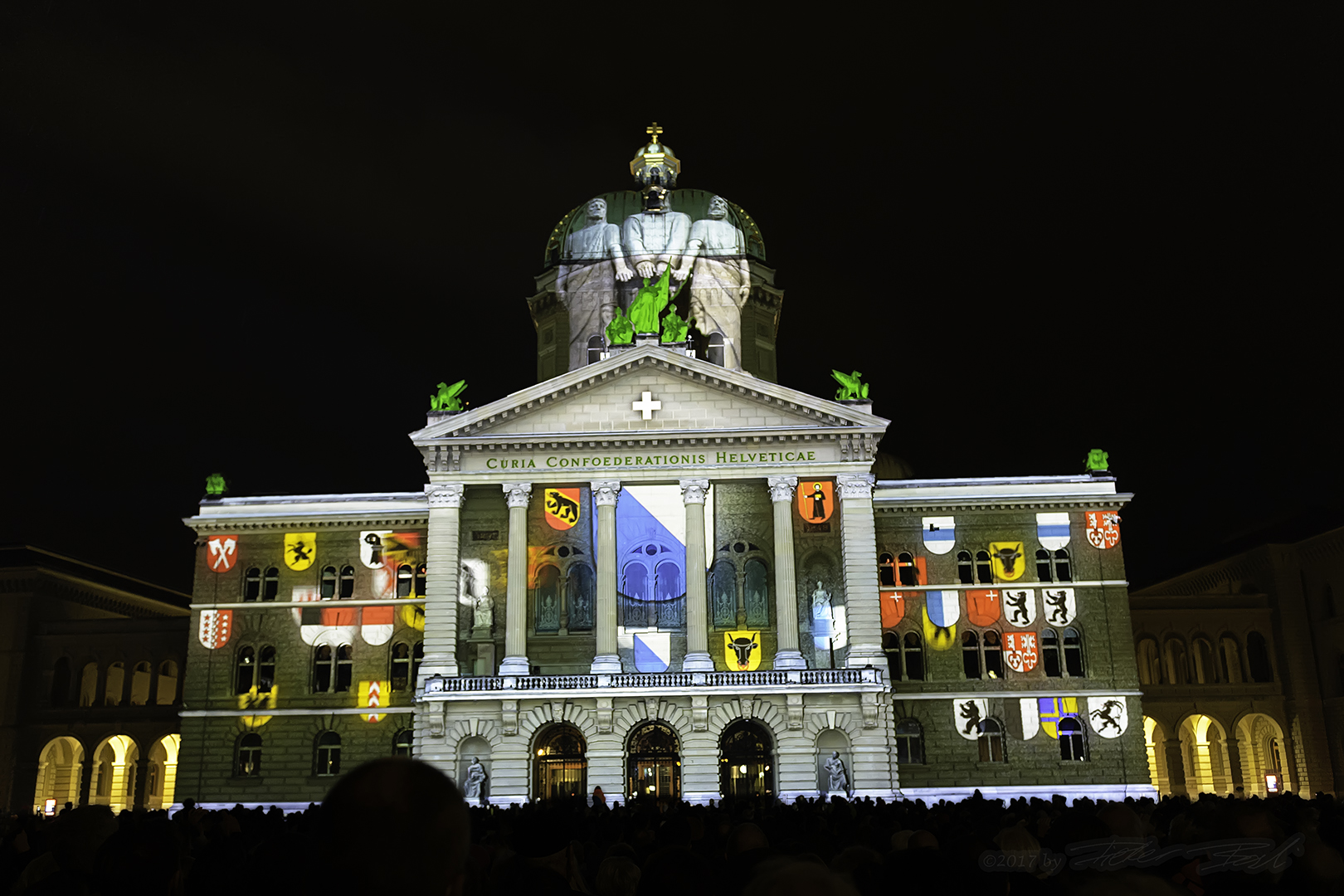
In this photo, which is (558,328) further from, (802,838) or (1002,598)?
(802,838)

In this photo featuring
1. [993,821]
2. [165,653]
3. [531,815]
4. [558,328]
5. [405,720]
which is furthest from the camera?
[558,328]

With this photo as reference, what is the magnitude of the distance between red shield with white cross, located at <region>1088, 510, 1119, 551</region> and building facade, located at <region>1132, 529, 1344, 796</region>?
9966 millimetres

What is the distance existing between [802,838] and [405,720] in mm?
49757

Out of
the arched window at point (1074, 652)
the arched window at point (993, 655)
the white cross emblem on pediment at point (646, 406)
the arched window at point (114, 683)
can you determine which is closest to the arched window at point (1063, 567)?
the arched window at point (1074, 652)

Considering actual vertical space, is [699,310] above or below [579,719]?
above

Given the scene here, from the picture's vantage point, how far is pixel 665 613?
5662 centimetres

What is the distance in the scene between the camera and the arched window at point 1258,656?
231 feet

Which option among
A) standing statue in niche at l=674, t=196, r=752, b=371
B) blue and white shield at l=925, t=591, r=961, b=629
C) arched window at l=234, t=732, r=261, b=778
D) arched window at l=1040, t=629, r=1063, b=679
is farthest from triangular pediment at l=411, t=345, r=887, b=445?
arched window at l=234, t=732, r=261, b=778

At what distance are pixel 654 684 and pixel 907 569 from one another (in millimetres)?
15774

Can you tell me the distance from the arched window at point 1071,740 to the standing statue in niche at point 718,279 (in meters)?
26.1

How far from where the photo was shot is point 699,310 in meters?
72.1

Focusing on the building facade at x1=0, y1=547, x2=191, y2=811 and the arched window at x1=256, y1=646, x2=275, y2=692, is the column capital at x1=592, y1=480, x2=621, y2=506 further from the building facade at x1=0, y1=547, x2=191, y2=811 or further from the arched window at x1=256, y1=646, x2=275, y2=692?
the building facade at x1=0, y1=547, x2=191, y2=811

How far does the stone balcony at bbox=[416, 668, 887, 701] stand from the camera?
52.3 metres

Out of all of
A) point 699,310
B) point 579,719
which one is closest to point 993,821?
point 579,719
